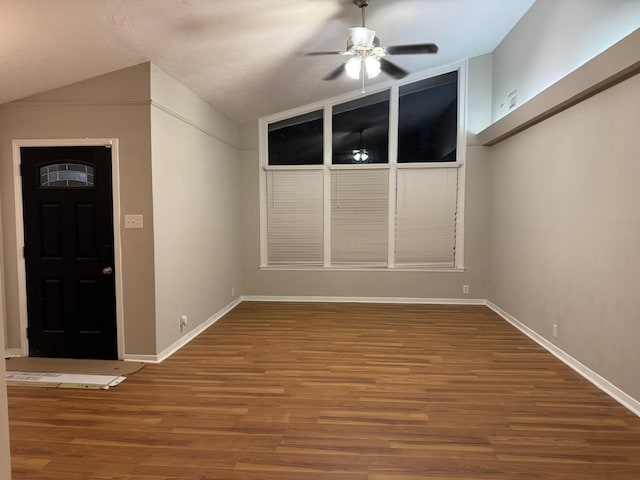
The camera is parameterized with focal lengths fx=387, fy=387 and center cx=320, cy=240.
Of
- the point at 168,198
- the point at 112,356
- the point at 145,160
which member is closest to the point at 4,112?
the point at 145,160

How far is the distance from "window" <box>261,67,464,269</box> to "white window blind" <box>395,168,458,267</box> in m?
0.02

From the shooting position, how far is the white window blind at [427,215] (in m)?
6.18

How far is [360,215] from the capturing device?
20.8ft

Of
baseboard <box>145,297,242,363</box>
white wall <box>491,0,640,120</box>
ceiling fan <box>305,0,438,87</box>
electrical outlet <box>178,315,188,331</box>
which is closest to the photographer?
white wall <box>491,0,640,120</box>

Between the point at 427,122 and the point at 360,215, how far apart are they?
184 centimetres

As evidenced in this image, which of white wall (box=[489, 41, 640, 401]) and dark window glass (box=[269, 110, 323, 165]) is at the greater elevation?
dark window glass (box=[269, 110, 323, 165])

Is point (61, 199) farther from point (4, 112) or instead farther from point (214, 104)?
point (214, 104)

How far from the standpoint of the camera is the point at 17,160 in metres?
3.75

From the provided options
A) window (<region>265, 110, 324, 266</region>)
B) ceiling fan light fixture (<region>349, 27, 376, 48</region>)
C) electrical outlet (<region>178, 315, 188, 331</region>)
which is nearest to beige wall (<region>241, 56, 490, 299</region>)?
window (<region>265, 110, 324, 266</region>)

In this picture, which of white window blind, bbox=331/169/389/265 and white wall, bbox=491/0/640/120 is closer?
white wall, bbox=491/0/640/120

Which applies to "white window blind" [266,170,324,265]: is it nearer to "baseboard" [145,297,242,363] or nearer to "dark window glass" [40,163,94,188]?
"baseboard" [145,297,242,363]

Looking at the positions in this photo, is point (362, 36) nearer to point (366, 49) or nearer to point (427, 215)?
point (366, 49)

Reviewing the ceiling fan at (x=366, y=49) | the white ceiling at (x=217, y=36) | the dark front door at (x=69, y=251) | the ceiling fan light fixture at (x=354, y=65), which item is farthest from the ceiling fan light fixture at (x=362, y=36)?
the dark front door at (x=69, y=251)

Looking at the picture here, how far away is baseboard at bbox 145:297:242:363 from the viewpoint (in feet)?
12.8
